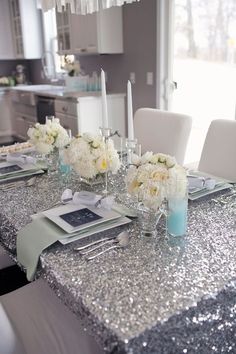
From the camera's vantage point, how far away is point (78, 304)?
897 mm

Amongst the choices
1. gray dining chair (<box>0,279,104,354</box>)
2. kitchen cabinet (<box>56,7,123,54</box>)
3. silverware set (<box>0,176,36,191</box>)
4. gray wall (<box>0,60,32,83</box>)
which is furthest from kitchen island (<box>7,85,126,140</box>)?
gray dining chair (<box>0,279,104,354</box>)

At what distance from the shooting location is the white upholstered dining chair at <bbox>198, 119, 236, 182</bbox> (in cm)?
190

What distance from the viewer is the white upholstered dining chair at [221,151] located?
190cm

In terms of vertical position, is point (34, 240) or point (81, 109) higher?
point (81, 109)

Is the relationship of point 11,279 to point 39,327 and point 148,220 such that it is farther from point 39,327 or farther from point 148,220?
point 148,220

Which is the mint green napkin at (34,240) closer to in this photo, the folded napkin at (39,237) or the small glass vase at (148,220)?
the folded napkin at (39,237)

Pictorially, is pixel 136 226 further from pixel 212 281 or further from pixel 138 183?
pixel 212 281

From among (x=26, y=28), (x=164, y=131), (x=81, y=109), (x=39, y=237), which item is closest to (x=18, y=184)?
(x=39, y=237)

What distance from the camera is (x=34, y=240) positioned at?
1160 mm

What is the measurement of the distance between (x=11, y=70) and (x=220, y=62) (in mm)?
4252

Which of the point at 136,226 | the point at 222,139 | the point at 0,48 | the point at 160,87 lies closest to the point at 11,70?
the point at 0,48

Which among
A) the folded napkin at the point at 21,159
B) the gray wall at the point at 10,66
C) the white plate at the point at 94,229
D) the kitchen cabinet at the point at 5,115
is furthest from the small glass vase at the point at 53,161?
the gray wall at the point at 10,66

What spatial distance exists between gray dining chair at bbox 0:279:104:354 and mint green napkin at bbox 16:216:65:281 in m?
0.15

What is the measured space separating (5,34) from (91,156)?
526 centimetres
